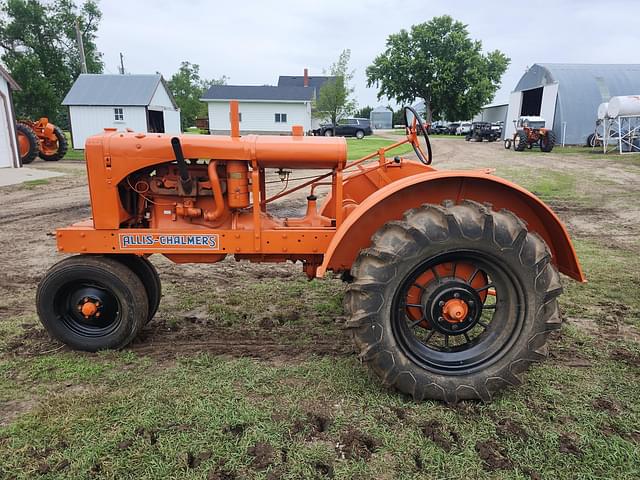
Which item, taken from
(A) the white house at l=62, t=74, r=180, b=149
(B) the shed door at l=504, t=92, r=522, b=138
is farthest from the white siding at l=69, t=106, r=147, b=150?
(B) the shed door at l=504, t=92, r=522, b=138

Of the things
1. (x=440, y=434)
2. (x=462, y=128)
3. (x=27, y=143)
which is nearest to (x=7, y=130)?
(x=27, y=143)

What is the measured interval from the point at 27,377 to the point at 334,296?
256 cm

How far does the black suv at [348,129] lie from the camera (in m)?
35.8

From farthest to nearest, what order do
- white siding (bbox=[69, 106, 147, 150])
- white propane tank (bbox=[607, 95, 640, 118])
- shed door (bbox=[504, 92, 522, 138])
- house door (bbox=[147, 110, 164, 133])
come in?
shed door (bbox=[504, 92, 522, 138]) < house door (bbox=[147, 110, 164, 133]) < white siding (bbox=[69, 106, 147, 150]) < white propane tank (bbox=[607, 95, 640, 118])

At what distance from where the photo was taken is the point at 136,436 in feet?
8.00

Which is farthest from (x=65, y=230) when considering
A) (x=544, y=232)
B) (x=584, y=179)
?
(x=584, y=179)

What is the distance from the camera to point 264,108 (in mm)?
39125

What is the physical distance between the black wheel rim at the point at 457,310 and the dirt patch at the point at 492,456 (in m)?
0.44

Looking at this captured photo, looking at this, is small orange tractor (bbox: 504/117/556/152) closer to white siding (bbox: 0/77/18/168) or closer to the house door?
the house door

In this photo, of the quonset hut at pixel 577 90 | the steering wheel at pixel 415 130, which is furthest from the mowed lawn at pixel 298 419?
the quonset hut at pixel 577 90

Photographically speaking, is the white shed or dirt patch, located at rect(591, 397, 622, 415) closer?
dirt patch, located at rect(591, 397, 622, 415)

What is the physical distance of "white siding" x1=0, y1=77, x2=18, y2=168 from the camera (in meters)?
15.9

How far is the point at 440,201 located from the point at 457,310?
688 mm

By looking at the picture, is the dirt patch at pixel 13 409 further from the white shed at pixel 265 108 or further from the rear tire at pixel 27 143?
the white shed at pixel 265 108
